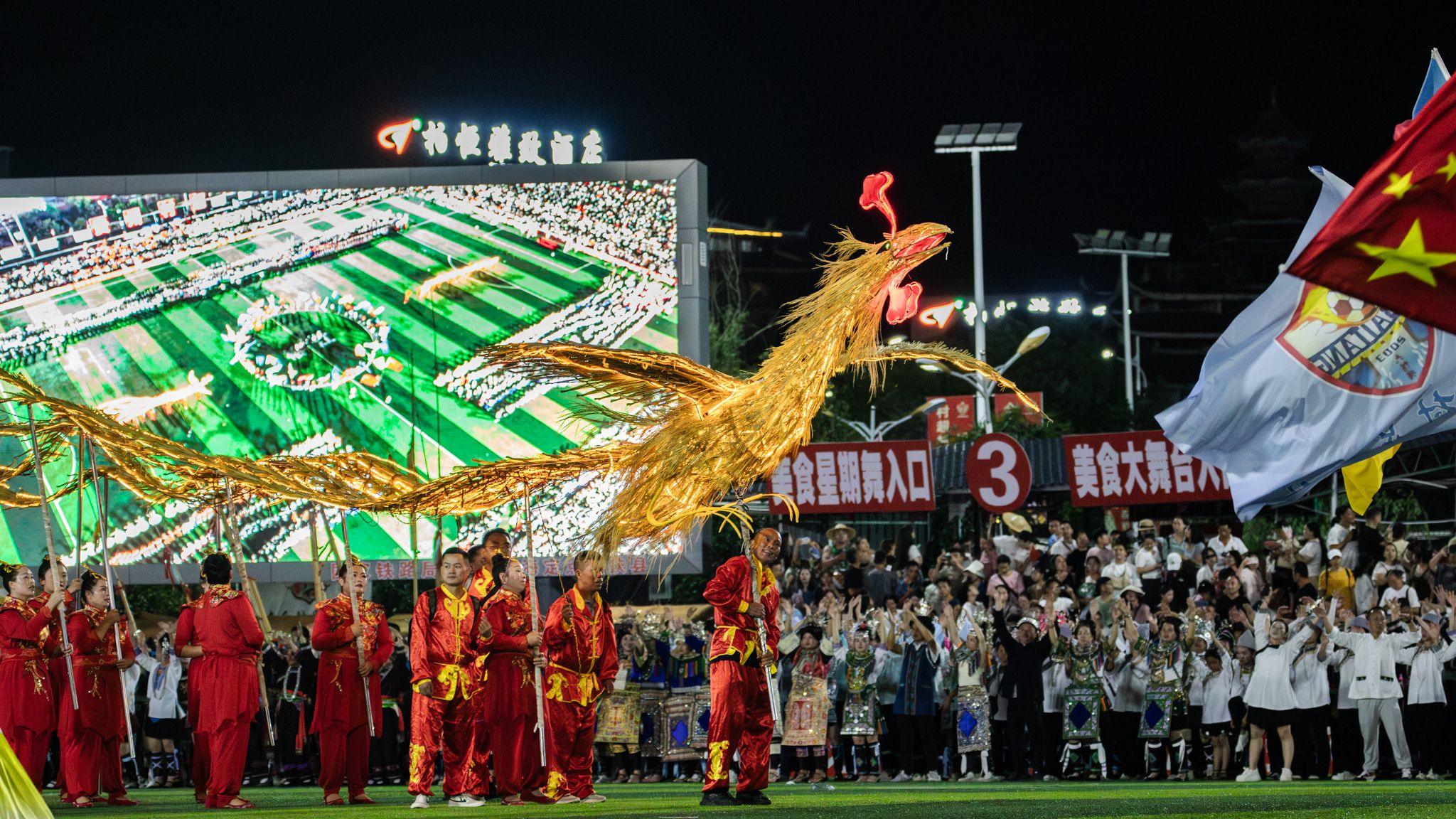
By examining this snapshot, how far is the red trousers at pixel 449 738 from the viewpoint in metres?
10.9

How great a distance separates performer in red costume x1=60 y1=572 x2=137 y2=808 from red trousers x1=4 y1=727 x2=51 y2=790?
0.14 m

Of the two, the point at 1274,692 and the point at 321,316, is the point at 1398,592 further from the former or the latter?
the point at 321,316

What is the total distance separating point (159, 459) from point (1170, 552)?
39.8 feet

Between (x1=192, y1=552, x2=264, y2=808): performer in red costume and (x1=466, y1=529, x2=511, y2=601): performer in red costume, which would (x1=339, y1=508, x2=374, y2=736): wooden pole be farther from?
(x1=466, y1=529, x2=511, y2=601): performer in red costume

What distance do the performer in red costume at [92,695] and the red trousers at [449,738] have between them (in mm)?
2295

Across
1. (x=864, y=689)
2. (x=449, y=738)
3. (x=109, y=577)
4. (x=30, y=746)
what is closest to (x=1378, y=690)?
(x=864, y=689)

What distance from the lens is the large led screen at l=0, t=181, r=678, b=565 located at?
60.3 ft

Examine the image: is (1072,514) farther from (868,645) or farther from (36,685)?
(36,685)

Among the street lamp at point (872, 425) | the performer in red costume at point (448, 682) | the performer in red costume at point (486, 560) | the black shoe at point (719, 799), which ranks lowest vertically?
the black shoe at point (719, 799)

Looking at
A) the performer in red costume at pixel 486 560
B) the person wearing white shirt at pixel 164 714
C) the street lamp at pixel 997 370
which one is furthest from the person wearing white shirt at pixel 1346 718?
the person wearing white shirt at pixel 164 714

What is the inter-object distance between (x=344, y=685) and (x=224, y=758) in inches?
39.6

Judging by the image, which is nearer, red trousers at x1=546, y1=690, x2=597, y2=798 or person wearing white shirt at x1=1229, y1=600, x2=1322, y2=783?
red trousers at x1=546, y1=690, x2=597, y2=798

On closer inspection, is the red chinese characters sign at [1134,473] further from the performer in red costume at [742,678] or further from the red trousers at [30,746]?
the red trousers at [30,746]

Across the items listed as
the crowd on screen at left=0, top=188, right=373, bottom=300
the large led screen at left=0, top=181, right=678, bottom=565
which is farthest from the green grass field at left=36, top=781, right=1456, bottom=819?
the crowd on screen at left=0, top=188, right=373, bottom=300
